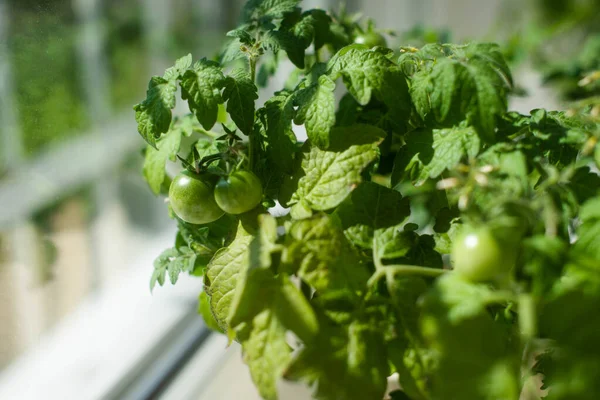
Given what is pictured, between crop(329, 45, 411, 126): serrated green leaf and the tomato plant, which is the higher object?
crop(329, 45, 411, 126): serrated green leaf

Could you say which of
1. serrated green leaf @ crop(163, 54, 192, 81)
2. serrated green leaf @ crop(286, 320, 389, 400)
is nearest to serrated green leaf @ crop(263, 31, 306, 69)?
serrated green leaf @ crop(163, 54, 192, 81)

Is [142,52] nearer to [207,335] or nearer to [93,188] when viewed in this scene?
[93,188]

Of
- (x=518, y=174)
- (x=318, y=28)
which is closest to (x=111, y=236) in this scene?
(x=318, y=28)

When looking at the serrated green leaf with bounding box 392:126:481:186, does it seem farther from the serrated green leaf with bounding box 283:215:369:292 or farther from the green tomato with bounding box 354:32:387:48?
the green tomato with bounding box 354:32:387:48

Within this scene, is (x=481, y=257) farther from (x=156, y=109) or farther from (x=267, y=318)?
(x=156, y=109)

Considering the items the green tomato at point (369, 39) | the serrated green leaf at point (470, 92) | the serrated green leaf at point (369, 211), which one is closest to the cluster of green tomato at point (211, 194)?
the serrated green leaf at point (369, 211)

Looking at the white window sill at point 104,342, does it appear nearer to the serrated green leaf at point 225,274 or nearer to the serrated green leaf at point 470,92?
the serrated green leaf at point 225,274
